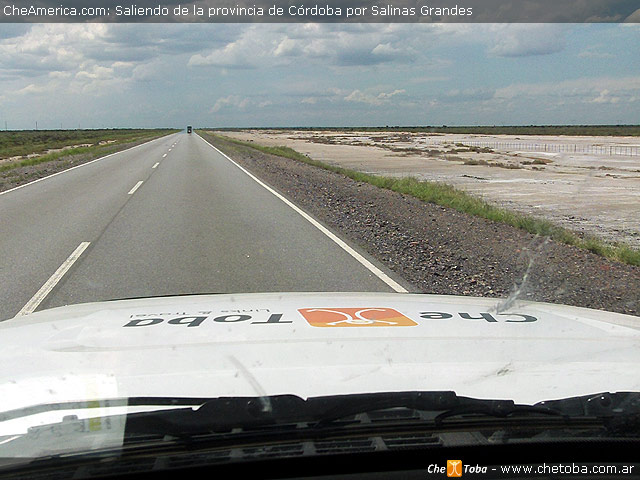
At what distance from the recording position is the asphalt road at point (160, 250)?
7.45m

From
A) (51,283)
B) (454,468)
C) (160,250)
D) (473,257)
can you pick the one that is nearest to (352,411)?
(454,468)

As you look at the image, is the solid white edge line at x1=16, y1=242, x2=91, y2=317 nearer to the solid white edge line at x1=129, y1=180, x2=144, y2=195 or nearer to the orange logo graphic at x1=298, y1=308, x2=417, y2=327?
the orange logo graphic at x1=298, y1=308, x2=417, y2=327

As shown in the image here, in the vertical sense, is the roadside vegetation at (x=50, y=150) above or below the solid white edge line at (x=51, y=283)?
above

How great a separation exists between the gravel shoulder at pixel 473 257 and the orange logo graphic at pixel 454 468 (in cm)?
528

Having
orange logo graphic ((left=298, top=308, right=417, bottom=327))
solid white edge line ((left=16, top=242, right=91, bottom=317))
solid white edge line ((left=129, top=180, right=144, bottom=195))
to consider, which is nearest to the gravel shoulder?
orange logo graphic ((left=298, top=308, right=417, bottom=327))

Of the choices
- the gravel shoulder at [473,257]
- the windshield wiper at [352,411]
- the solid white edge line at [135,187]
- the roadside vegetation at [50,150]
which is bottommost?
the gravel shoulder at [473,257]

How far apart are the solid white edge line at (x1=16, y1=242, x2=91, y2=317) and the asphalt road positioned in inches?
0.5

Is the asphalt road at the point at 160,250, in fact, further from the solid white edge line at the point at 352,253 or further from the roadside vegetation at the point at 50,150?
the roadside vegetation at the point at 50,150

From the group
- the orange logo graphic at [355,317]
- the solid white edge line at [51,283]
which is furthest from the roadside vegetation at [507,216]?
the solid white edge line at [51,283]

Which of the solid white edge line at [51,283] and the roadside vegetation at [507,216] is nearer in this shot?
the solid white edge line at [51,283]

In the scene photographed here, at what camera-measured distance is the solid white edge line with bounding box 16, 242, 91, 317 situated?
6.60 m

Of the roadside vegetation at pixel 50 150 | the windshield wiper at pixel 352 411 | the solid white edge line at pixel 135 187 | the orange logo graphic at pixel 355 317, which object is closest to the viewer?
the windshield wiper at pixel 352 411

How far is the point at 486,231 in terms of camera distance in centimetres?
1194

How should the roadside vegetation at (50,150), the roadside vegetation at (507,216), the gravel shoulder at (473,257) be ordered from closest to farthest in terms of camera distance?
the gravel shoulder at (473,257), the roadside vegetation at (507,216), the roadside vegetation at (50,150)
